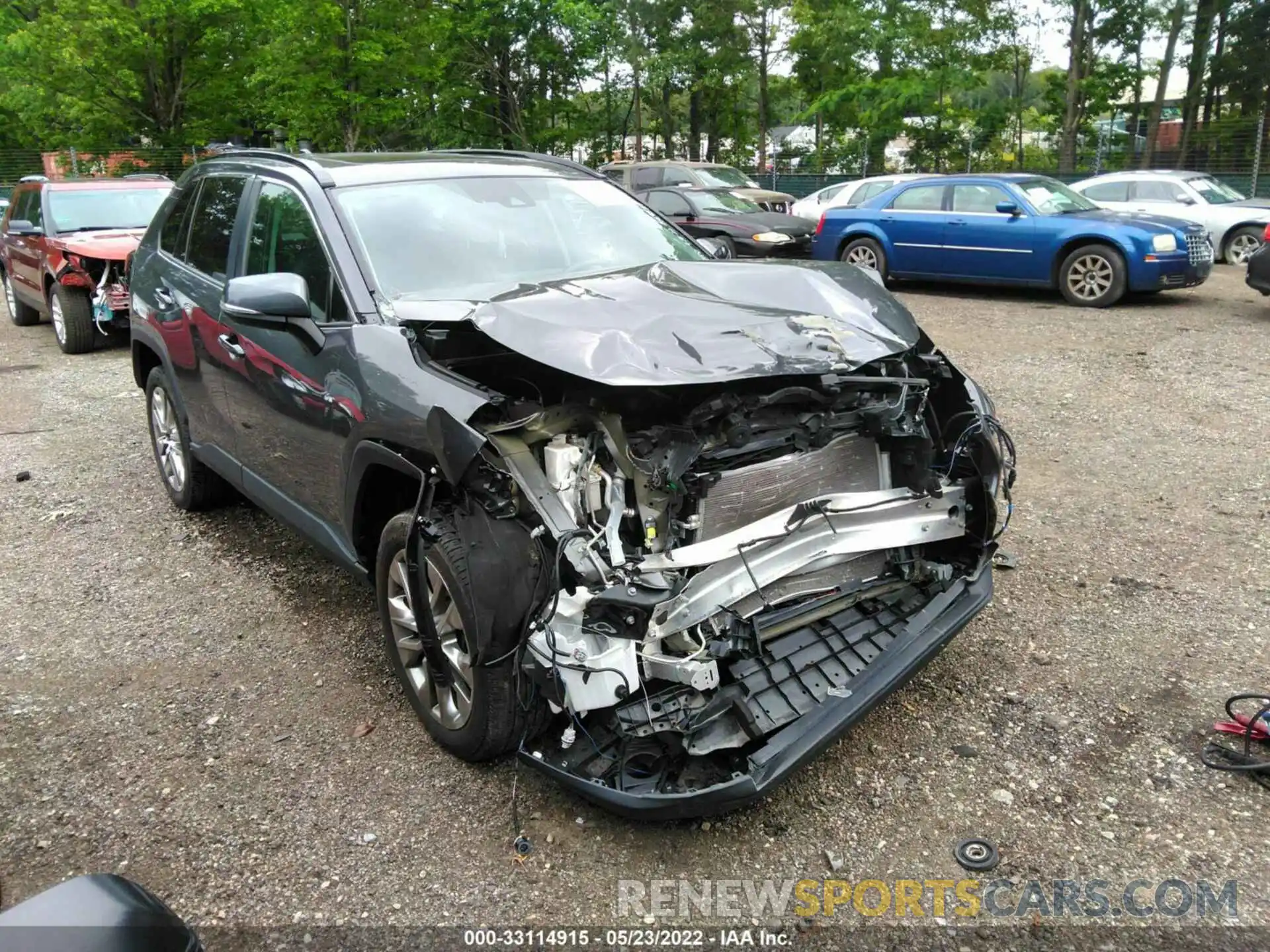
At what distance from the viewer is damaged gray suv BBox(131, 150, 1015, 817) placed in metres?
2.61

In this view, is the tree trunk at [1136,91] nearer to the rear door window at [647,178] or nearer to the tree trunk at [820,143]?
the tree trunk at [820,143]

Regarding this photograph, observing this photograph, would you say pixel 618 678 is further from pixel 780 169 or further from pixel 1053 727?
pixel 780 169

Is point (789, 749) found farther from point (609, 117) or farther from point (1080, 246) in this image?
point (609, 117)

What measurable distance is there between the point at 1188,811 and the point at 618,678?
1761mm

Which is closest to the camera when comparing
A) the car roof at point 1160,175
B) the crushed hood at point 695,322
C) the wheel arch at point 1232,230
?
the crushed hood at point 695,322

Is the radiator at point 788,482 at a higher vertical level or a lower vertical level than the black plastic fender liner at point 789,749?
higher

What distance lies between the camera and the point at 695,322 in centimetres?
300

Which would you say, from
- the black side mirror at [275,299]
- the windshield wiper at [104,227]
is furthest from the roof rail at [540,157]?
the windshield wiper at [104,227]

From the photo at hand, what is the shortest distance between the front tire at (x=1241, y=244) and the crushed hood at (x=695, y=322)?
44.6 ft

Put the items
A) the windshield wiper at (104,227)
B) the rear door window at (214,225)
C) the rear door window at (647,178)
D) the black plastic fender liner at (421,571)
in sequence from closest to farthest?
1. the black plastic fender liner at (421,571)
2. the rear door window at (214,225)
3. the windshield wiper at (104,227)
4. the rear door window at (647,178)

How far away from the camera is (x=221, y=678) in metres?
3.73

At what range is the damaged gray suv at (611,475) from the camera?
2605 mm

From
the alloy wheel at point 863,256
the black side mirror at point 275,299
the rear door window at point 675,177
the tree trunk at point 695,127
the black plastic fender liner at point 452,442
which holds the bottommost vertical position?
the alloy wheel at point 863,256

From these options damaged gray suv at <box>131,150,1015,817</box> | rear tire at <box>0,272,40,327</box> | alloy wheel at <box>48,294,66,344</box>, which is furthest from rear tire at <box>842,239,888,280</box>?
rear tire at <box>0,272,40,327</box>
